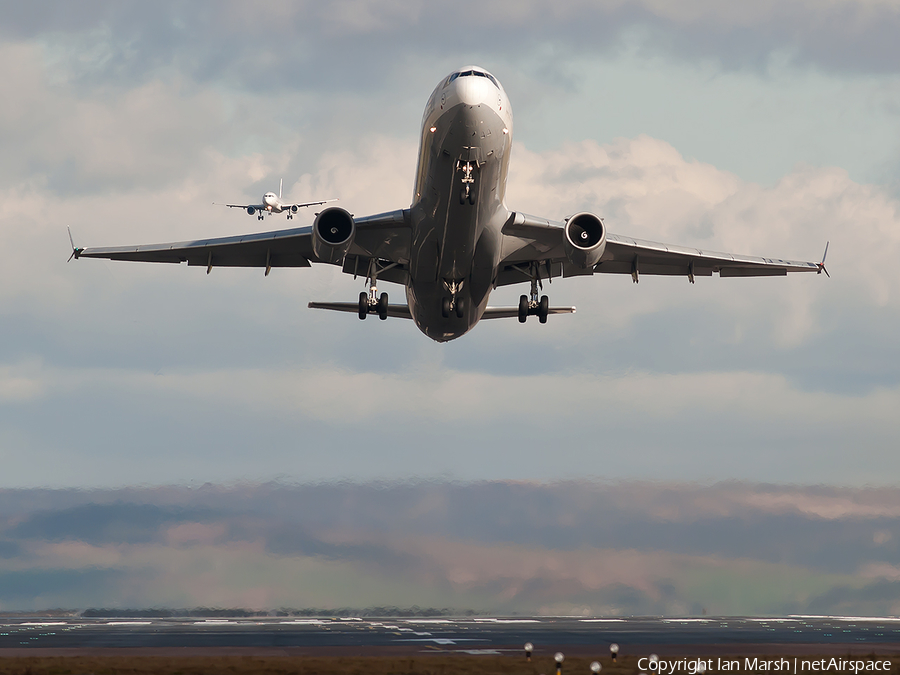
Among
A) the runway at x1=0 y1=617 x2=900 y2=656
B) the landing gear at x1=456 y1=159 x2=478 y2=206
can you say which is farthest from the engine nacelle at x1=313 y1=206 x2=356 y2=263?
the runway at x1=0 y1=617 x2=900 y2=656

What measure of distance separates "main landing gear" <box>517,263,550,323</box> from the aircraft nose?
9.87 metres

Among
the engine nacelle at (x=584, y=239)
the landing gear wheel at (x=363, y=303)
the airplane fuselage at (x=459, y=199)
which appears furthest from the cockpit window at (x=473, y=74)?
the landing gear wheel at (x=363, y=303)

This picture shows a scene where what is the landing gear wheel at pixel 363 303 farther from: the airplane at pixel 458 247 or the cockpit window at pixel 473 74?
the cockpit window at pixel 473 74

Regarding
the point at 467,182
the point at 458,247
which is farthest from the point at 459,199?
the point at 458,247

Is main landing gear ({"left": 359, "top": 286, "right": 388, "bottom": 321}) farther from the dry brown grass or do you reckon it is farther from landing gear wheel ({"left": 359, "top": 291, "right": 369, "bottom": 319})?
the dry brown grass

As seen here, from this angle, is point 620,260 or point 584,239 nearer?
point 584,239

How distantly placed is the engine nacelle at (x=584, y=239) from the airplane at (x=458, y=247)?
33mm

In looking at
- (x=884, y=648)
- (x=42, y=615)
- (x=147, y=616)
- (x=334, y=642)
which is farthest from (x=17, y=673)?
(x=42, y=615)

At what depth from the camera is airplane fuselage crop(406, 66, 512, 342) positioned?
25484 millimetres

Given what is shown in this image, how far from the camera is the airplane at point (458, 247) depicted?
85.6 feet

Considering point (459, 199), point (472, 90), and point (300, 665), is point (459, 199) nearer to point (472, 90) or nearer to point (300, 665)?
point (472, 90)

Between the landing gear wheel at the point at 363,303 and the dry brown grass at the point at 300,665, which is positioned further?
the landing gear wheel at the point at 363,303

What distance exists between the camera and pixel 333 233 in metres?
28.5

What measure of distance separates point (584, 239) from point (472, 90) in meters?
6.62
